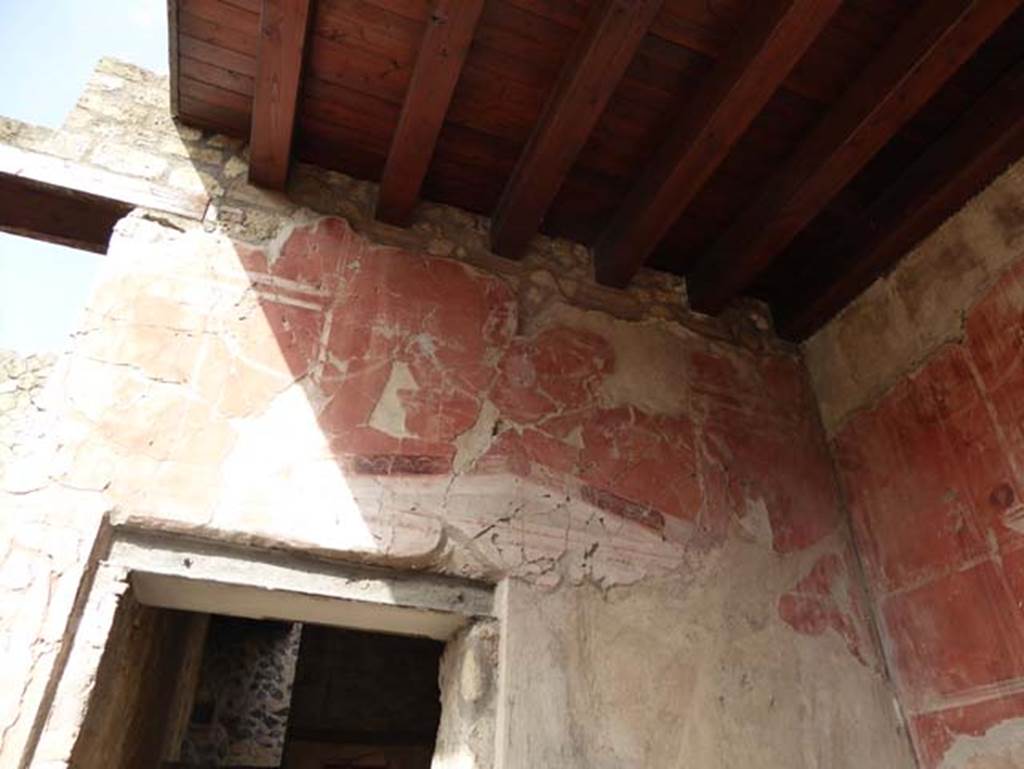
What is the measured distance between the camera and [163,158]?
195cm

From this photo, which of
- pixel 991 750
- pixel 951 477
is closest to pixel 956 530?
pixel 951 477

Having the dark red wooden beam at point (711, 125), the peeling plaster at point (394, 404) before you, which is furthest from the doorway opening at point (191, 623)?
the dark red wooden beam at point (711, 125)

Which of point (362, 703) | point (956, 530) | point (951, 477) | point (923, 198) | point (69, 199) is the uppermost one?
point (923, 198)

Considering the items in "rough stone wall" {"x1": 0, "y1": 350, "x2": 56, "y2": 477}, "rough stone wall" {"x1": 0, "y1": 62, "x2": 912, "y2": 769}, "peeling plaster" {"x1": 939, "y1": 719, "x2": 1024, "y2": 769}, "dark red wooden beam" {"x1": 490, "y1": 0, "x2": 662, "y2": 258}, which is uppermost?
"dark red wooden beam" {"x1": 490, "y1": 0, "x2": 662, "y2": 258}

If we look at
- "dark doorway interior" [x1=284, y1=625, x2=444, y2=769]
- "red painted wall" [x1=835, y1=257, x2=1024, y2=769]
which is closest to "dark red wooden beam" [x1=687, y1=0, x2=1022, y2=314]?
"red painted wall" [x1=835, y1=257, x2=1024, y2=769]

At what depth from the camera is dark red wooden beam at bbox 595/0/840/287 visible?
1566 millimetres

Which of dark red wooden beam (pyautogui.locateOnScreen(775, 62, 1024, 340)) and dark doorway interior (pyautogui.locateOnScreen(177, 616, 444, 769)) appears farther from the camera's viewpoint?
dark doorway interior (pyautogui.locateOnScreen(177, 616, 444, 769))

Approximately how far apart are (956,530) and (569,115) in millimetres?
1468

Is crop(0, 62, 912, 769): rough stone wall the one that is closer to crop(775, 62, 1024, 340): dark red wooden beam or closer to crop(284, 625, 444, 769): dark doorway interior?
crop(775, 62, 1024, 340): dark red wooden beam

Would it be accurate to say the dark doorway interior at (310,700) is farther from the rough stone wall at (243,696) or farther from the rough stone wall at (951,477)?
the rough stone wall at (951,477)

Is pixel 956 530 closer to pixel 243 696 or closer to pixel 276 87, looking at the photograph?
pixel 276 87

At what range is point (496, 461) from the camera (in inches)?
72.3

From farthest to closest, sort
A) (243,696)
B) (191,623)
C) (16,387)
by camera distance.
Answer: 1. (243,696)
2. (191,623)
3. (16,387)

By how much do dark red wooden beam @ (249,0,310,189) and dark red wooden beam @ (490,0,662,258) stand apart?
0.63 metres
